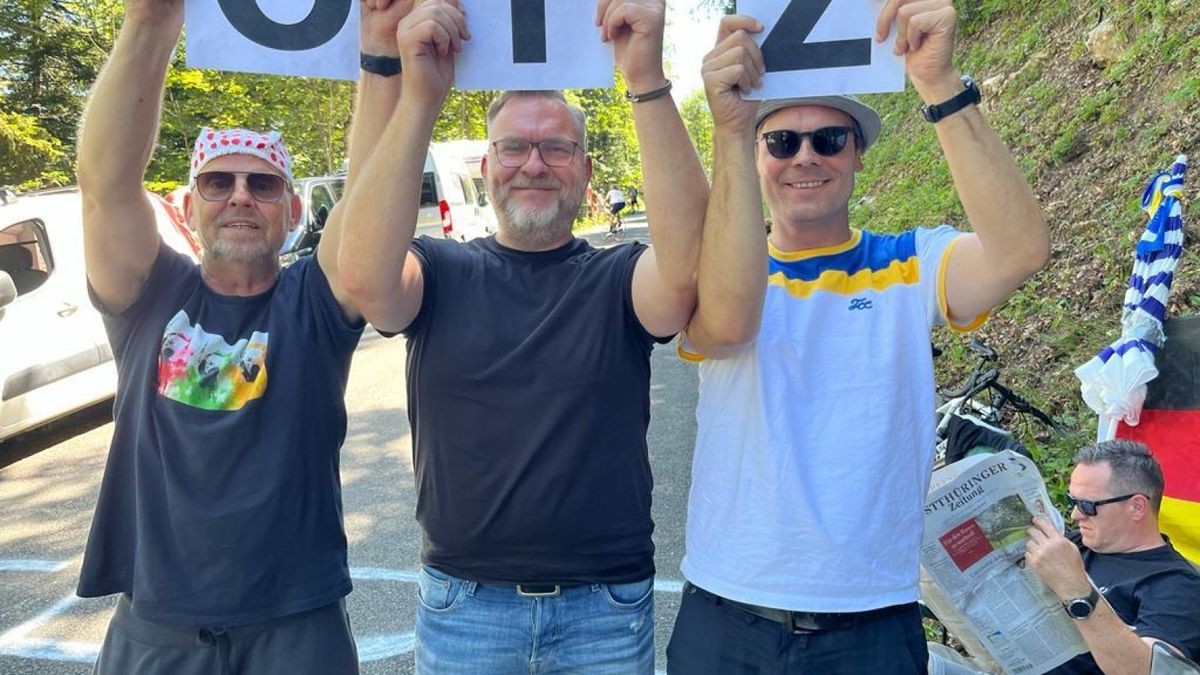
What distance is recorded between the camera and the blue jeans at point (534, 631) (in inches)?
77.9

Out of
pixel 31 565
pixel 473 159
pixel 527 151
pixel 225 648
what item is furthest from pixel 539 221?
pixel 473 159

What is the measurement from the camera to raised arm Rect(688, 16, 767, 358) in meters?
1.75

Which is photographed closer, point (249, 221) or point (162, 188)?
point (249, 221)

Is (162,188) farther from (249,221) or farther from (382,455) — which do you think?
(249,221)

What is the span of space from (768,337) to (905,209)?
8759mm

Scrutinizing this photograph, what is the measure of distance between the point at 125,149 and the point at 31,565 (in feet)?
12.0

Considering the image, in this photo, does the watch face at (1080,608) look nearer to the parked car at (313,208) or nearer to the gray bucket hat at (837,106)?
the gray bucket hat at (837,106)

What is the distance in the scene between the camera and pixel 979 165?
1.79 meters

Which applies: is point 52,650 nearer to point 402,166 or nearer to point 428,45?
point 402,166

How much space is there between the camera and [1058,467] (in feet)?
14.0

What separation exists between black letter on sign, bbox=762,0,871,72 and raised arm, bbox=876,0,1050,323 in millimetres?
60

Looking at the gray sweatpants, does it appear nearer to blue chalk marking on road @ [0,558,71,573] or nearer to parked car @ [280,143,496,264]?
blue chalk marking on road @ [0,558,71,573]

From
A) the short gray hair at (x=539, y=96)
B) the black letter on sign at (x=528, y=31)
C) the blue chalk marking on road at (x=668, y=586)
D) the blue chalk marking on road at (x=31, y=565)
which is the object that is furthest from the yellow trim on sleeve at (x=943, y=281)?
the blue chalk marking on road at (x=31, y=565)

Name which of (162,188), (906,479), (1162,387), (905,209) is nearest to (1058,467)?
(1162,387)
